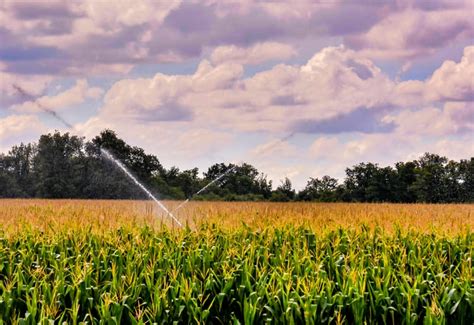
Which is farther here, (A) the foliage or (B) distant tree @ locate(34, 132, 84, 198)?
(B) distant tree @ locate(34, 132, 84, 198)

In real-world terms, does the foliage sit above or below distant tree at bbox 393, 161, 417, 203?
below

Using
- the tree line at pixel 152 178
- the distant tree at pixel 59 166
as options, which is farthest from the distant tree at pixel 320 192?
the distant tree at pixel 59 166

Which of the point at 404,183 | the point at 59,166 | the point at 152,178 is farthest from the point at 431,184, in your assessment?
the point at 59,166

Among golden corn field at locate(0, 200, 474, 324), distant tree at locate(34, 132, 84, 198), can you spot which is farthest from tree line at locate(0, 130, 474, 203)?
golden corn field at locate(0, 200, 474, 324)

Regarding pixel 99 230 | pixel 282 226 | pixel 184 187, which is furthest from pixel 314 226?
pixel 184 187

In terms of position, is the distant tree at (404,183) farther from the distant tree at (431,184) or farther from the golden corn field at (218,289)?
the golden corn field at (218,289)

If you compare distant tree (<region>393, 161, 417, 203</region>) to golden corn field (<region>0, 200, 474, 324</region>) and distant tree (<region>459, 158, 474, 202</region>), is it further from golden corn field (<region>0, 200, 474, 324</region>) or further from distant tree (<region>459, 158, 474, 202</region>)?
golden corn field (<region>0, 200, 474, 324</region>)

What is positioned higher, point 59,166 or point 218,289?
point 59,166

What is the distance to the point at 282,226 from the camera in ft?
51.4

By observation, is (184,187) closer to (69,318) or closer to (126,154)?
(126,154)

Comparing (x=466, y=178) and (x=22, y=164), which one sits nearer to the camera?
(x=466, y=178)

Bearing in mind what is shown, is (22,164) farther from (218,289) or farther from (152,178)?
(218,289)

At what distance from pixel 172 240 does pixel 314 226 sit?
13.8 ft

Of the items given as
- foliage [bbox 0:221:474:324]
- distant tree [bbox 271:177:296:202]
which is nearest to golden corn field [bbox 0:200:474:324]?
foliage [bbox 0:221:474:324]
